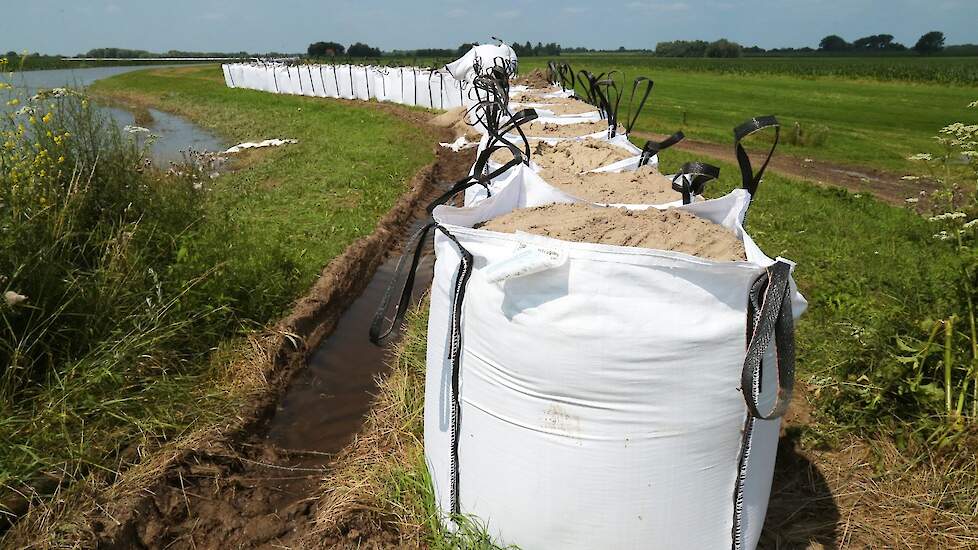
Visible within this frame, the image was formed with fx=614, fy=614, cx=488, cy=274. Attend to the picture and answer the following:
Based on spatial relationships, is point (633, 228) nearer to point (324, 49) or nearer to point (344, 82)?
point (344, 82)

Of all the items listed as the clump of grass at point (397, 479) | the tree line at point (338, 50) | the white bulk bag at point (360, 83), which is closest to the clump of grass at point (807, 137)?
the clump of grass at point (397, 479)

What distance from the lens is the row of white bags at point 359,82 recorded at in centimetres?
1898

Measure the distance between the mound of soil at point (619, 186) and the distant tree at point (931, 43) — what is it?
105m

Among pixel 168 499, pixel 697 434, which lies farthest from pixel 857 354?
pixel 168 499

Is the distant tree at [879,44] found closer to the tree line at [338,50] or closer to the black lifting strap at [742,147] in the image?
the tree line at [338,50]

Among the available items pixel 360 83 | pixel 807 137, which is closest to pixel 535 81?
pixel 807 137

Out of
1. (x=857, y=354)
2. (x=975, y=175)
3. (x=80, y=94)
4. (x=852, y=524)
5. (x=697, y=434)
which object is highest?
(x=80, y=94)

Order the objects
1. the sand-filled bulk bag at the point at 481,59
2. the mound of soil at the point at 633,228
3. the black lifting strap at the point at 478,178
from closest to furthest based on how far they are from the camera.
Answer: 1. the mound of soil at the point at 633,228
2. the black lifting strap at the point at 478,178
3. the sand-filled bulk bag at the point at 481,59

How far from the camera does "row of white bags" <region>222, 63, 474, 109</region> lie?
62.3 ft

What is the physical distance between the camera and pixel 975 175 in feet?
8.23

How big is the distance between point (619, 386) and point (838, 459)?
171 centimetres

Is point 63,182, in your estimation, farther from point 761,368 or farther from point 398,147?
point 398,147

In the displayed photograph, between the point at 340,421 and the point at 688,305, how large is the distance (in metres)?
2.64

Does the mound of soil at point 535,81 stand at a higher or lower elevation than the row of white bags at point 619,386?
higher
